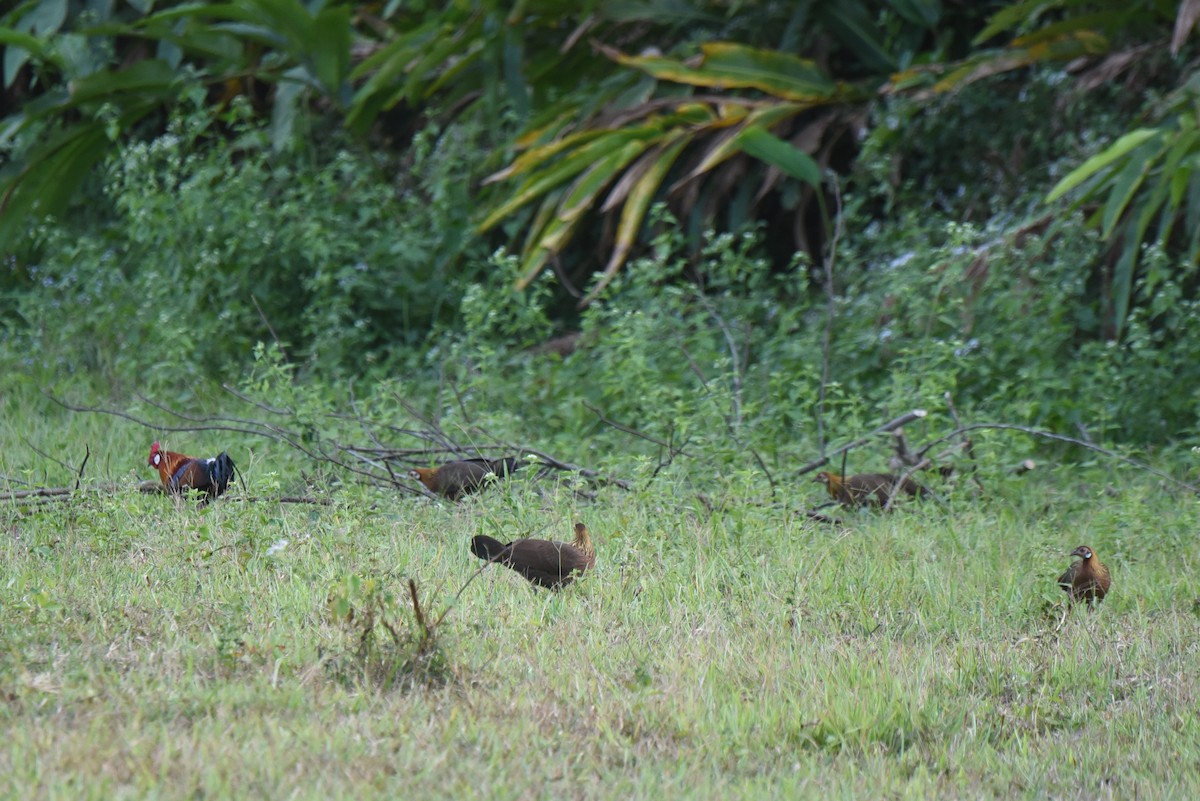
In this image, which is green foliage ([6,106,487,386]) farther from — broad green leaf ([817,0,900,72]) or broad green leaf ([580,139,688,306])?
broad green leaf ([817,0,900,72])

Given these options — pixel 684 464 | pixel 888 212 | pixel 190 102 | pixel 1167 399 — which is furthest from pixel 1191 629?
pixel 190 102

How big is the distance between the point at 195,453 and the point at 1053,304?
4629 mm

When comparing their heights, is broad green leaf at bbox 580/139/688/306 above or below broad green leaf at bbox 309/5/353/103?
below

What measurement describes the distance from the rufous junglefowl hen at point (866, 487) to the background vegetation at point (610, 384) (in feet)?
0.42

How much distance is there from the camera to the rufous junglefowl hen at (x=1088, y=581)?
16.5ft

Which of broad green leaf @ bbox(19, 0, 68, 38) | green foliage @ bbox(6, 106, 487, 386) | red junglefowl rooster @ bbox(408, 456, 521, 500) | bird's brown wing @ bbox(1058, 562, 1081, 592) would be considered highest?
broad green leaf @ bbox(19, 0, 68, 38)

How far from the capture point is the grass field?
3400 millimetres

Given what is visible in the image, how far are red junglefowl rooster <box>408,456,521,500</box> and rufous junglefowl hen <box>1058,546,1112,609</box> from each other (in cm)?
225

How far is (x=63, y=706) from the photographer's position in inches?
138

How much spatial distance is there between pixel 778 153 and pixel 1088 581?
436 cm

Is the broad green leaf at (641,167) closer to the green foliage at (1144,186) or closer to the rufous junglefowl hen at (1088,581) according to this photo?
the green foliage at (1144,186)

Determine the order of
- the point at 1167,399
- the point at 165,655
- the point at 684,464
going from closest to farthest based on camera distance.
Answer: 1. the point at 165,655
2. the point at 684,464
3. the point at 1167,399

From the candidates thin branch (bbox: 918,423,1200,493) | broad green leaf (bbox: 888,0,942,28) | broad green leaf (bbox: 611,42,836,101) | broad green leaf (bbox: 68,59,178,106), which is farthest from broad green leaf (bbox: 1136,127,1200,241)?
broad green leaf (bbox: 68,59,178,106)

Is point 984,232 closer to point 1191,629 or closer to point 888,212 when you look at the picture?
point 888,212
